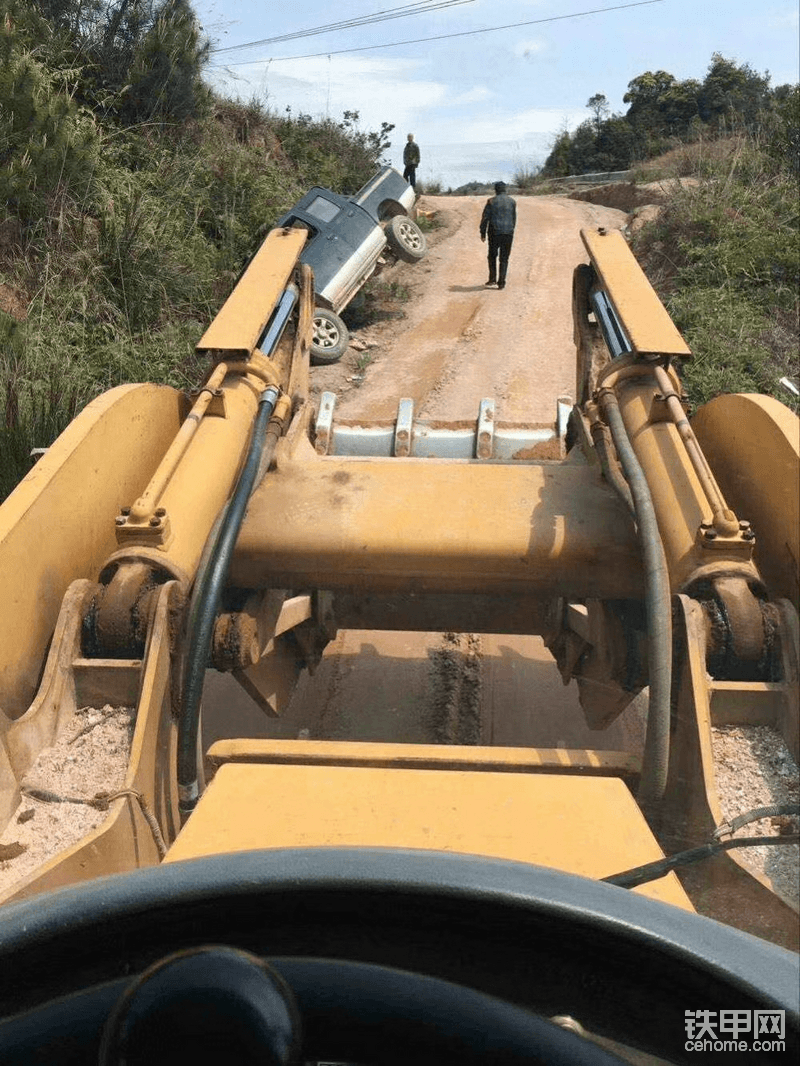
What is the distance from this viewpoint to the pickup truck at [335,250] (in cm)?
1106

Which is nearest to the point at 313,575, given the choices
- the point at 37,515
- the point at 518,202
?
the point at 37,515

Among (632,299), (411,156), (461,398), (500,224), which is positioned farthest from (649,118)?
(632,299)

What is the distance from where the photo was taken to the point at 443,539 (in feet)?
10.6

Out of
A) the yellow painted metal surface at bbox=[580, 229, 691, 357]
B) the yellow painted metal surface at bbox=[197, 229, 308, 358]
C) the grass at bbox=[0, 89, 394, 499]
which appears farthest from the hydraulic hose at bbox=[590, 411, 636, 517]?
the grass at bbox=[0, 89, 394, 499]

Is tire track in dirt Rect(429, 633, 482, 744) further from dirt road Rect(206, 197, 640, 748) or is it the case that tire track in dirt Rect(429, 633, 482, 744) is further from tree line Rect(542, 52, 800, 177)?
tree line Rect(542, 52, 800, 177)

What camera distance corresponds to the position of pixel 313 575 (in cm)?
332

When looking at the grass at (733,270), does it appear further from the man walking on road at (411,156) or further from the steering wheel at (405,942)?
the steering wheel at (405,942)

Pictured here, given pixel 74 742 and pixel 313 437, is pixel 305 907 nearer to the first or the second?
pixel 74 742

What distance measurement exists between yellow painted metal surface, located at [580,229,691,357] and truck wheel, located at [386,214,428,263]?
25.6 ft

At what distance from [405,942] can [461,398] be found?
383 inches

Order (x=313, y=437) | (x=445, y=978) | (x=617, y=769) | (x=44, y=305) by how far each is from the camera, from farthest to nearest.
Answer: (x=44, y=305)
(x=313, y=437)
(x=617, y=769)
(x=445, y=978)

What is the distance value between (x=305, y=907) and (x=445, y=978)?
0.14 meters

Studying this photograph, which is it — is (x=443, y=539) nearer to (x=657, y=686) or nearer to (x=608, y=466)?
(x=608, y=466)

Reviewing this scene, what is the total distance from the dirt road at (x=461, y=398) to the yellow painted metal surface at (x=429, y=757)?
5.42 feet
